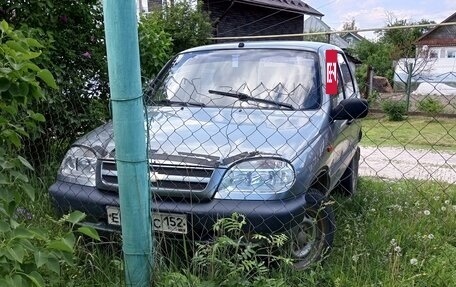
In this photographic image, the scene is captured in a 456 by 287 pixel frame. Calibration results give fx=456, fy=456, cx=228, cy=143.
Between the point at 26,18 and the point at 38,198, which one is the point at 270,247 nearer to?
the point at 38,198

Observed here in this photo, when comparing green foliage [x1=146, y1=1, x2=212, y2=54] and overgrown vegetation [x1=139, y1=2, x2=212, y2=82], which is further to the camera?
green foliage [x1=146, y1=1, x2=212, y2=54]

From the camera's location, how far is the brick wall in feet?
57.1

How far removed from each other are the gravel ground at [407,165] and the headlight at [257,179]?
116 inches

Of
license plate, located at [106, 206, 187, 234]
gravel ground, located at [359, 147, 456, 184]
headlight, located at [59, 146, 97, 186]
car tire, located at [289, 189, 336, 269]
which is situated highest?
headlight, located at [59, 146, 97, 186]

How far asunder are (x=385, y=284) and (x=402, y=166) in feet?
19.0

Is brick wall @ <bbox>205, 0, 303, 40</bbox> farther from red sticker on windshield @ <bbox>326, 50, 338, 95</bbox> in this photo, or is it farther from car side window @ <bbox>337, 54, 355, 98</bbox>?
red sticker on windshield @ <bbox>326, 50, 338, 95</bbox>

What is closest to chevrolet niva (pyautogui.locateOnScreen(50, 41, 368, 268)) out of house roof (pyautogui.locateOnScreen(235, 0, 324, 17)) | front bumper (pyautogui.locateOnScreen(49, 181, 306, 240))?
front bumper (pyautogui.locateOnScreen(49, 181, 306, 240))

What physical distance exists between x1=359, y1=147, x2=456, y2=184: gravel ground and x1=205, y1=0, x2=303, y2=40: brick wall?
924 centimetres

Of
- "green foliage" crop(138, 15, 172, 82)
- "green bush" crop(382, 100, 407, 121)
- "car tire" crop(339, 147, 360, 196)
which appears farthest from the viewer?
"green foliage" crop(138, 15, 172, 82)

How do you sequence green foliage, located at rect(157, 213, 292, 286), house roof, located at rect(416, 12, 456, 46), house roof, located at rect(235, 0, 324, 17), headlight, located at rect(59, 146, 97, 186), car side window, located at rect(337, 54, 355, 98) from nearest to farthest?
green foliage, located at rect(157, 213, 292, 286) < headlight, located at rect(59, 146, 97, 186) < car side window, located at rect(337, 54, 355, 98) < house roof, located at rect(235, 0, 324, 17) < house roof, located at rect(416, 12, 456, 46)

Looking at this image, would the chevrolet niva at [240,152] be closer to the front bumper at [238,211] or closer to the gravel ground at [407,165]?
the front bumper at [238,211]

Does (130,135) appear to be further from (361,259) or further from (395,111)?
(395,111)

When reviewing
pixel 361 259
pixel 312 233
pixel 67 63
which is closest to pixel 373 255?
pixel 361 259

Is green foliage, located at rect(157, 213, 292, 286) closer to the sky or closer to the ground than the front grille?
closer to the ground
